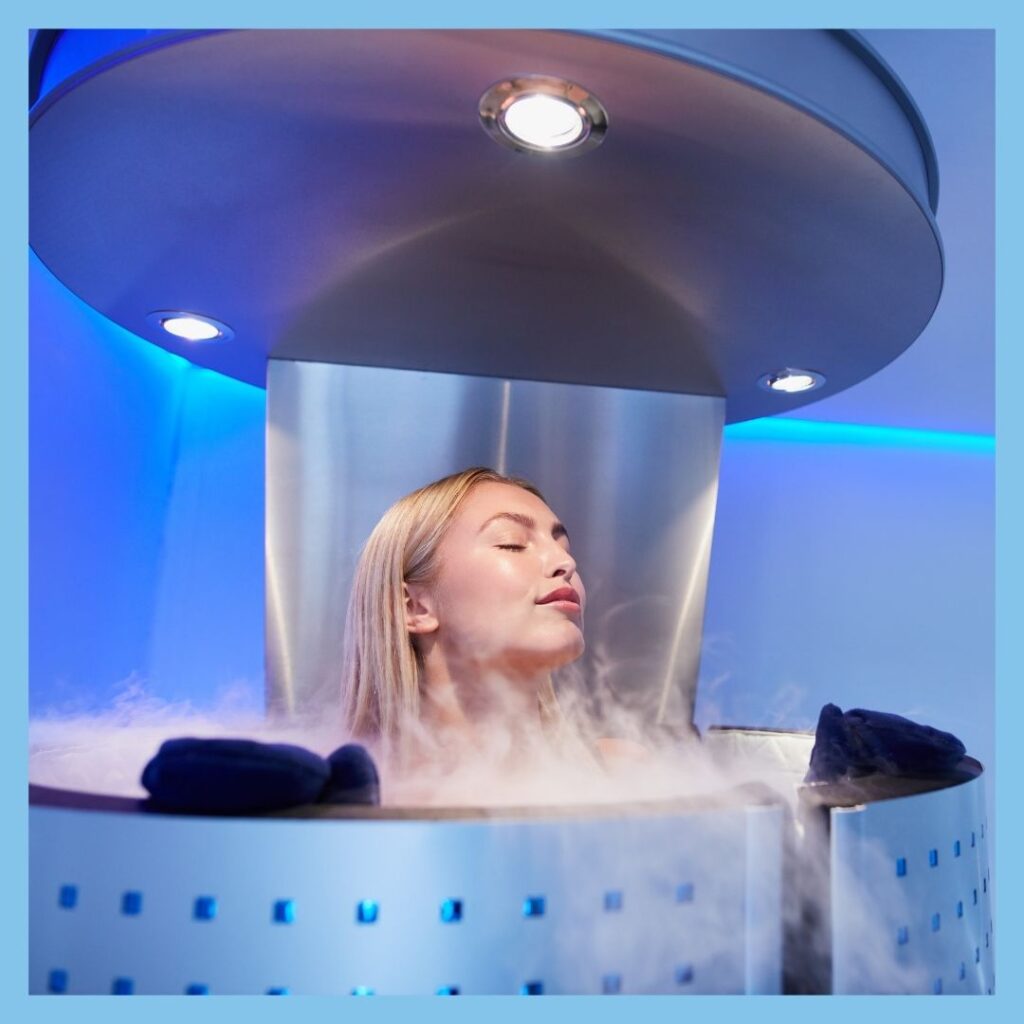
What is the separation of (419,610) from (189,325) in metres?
0.48

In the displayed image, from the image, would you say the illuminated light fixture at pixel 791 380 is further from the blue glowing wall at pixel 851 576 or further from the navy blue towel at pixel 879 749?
the blue glowing wall at pixel 851 576

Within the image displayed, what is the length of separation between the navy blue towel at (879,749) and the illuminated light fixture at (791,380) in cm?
54

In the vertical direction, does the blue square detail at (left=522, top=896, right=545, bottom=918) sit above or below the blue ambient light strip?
below

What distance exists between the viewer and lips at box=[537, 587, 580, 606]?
989 millimetres

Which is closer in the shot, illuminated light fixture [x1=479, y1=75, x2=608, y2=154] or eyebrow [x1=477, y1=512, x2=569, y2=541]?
illuminated light fixture [x1=479, y1=75, x2=608, y2=154]

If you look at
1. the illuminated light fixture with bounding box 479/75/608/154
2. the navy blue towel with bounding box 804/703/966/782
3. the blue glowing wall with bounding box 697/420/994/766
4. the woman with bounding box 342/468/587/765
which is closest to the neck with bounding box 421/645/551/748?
the woman with bounding box 342/468/587/765

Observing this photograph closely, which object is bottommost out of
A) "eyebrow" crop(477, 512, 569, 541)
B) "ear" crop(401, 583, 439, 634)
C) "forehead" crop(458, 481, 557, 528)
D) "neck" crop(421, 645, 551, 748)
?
A: "neck" crop(421, 645, 551, 748)

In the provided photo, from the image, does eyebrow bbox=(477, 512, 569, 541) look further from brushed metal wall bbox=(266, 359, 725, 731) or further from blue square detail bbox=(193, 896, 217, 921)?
blue square detail bbox=(193, 896, 217, 921)

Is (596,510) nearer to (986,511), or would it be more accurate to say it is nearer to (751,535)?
(751,535)

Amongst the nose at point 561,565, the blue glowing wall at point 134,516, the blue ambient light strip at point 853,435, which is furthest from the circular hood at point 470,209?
the blue ambient light strip at point 853,435

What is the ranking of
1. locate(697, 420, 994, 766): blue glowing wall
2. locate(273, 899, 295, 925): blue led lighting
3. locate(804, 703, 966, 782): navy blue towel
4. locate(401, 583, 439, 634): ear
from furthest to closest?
locate(697, 420, 994, 766): blue glowing wall
locate(401, 583, 439, 634): ear
locate(804, 703, 966, 782): navy blue towel
locate(273, 899, 295, 925): blue led lighting

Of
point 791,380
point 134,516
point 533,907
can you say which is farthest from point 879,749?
point 134,516

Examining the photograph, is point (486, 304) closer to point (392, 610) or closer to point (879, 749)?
point (392, 610)

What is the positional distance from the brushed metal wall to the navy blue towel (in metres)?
0.50
